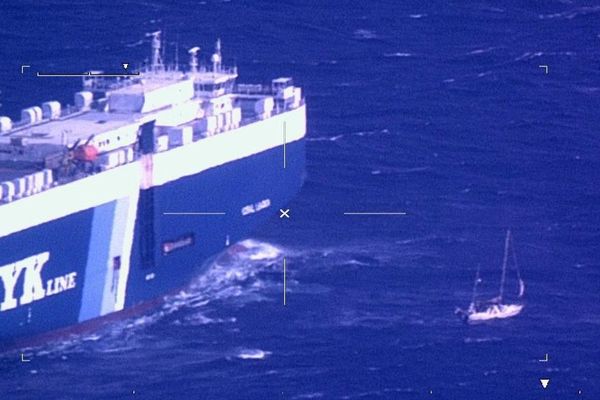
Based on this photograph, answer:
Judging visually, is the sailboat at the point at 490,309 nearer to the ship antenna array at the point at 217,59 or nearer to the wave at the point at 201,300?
the wave at the point at 201,300

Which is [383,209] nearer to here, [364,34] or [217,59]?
[217,59]

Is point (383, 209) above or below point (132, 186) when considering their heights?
below

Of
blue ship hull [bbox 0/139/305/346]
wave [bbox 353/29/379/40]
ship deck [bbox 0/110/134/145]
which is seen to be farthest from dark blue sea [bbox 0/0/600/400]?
ship deck [bbox 0/110/134/145]

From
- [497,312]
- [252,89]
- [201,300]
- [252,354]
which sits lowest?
[252,354]

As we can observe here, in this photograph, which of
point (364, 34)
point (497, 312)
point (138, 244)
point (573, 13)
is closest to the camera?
point (497, 312)

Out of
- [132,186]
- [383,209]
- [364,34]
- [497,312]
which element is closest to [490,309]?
[497,312]

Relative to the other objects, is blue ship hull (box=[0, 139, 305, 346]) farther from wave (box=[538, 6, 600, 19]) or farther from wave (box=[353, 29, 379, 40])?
wave (box=[538, 6, 600, 19])

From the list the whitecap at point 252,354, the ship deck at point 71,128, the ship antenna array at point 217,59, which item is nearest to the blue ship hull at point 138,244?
the ship deck at point 71,128

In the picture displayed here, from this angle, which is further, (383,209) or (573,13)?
(573,13)
